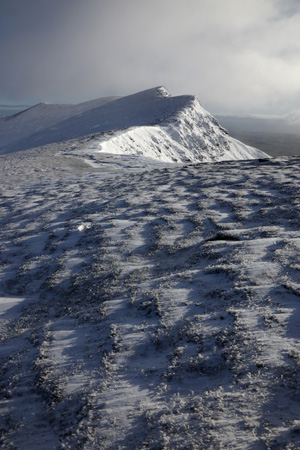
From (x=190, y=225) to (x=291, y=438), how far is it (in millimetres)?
3336

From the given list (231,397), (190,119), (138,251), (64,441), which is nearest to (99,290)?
(138,251)

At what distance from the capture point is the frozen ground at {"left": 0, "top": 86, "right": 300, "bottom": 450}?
164 cm

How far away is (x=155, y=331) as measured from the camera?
2346 millimetres

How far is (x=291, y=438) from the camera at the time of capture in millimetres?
1466

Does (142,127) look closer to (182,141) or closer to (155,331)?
(182,141)

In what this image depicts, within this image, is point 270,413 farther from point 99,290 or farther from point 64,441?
point 99,290

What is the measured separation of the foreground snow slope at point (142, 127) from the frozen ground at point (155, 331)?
19769 mm

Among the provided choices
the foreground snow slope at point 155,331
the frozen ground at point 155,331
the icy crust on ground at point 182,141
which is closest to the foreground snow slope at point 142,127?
the icy crust on ground at point 182,141

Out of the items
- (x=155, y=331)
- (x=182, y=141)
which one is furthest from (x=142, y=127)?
(x=155, y=331)

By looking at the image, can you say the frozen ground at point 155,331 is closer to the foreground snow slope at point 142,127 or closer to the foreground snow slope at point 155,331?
the foreground snow slope at point 155,331

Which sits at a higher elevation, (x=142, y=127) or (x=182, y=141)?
(x=142, y=127)

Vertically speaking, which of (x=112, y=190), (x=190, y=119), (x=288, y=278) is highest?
(x=190, y=119)

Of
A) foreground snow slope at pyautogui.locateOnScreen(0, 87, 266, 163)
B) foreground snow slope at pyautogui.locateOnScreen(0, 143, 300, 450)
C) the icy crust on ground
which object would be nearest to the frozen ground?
foreground snow slope at pyautogui.locateOnScreen(0, 143, 300, 450)

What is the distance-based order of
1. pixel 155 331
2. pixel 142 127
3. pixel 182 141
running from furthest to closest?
1. pixel 182 141
2. pixel 142 127
3. pixel 155 331
